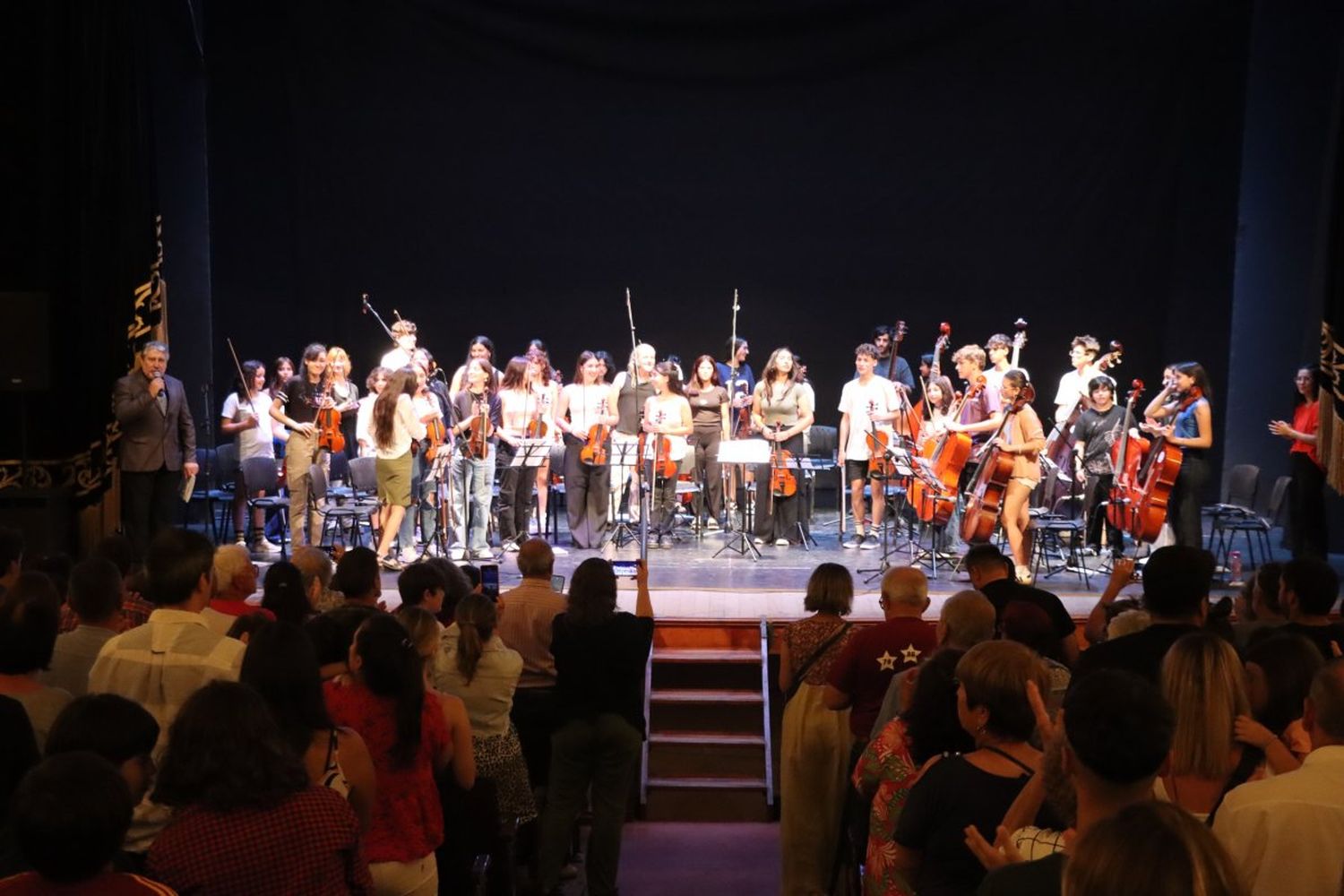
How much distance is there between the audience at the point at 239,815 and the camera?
2.42 m

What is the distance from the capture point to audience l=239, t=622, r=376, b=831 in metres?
2.91

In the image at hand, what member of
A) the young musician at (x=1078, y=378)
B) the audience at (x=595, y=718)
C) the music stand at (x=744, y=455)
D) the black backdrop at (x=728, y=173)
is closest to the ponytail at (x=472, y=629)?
the audience at (x=595, y=718)

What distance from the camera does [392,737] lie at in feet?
11.0

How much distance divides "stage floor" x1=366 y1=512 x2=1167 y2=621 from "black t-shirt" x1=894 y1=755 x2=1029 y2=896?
4.80 m

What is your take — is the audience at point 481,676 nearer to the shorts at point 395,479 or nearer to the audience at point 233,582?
the audience at point 233,582

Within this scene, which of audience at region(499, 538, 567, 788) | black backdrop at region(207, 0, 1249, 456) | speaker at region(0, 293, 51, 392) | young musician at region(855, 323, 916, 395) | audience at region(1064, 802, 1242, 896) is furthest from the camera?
black backdrop at region(207, 0, 1249, 456)

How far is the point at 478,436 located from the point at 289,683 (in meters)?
6.84

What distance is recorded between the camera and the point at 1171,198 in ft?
41.2

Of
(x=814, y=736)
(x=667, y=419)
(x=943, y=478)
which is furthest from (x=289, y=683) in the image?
(x=667, y=419)

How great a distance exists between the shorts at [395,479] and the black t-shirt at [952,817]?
21.4 feet

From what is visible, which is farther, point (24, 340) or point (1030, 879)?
point (24, 340)

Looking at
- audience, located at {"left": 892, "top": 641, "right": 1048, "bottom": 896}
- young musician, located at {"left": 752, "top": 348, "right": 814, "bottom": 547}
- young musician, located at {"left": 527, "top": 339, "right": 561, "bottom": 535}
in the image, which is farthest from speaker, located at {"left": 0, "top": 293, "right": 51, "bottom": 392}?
audience, located at {"left": 892, "top": 641, "right": 1048, "bottom": 896}

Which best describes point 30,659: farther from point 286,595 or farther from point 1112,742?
point 1112,742

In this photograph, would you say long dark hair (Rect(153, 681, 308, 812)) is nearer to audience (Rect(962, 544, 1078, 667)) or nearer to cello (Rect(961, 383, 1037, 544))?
audience (Rect(962, 544, 1078, 667))
